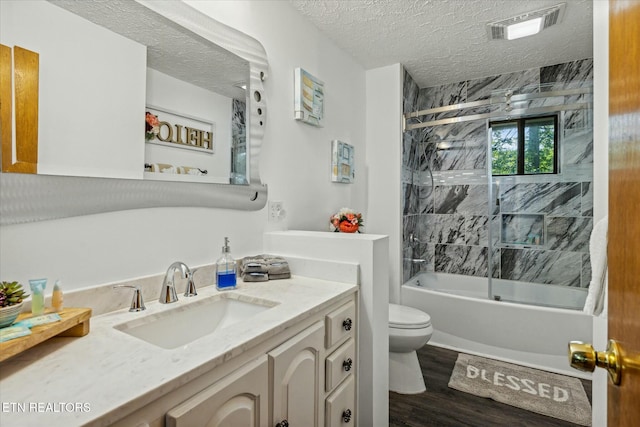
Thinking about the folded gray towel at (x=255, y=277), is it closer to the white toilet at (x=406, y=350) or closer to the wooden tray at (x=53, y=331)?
the wooden tray at (x=53, y=331)

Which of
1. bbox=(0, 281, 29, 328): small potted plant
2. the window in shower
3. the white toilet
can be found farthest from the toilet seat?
bbox=(0, 281, 29, 328): small potted plant

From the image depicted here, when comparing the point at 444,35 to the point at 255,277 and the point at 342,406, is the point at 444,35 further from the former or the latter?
the point at 342,406

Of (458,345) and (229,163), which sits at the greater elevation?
(229,163)

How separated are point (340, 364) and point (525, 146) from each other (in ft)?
8.85

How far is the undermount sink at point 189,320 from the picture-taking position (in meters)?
1.04

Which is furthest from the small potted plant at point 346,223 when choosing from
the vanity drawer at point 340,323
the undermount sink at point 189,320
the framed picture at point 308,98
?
the undermount sink at point 189,320

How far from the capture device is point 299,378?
104 cm

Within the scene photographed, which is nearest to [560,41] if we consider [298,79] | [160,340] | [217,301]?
[298,79]

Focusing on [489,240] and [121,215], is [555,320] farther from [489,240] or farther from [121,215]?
[121,215]

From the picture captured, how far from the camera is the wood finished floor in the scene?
1766 mm

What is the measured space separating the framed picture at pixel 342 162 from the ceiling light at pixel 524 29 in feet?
4.62

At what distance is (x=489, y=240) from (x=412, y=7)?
213 cm

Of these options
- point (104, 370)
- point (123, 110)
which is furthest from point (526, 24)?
point (104, 370)

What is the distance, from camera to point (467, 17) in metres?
2.14
